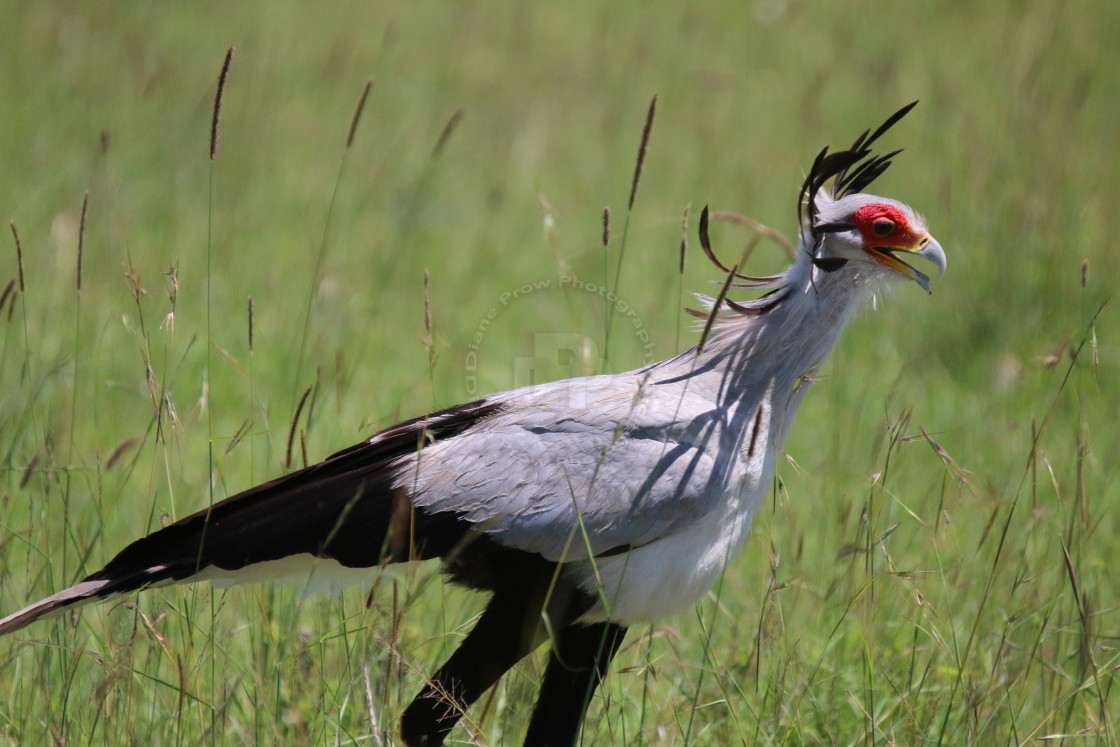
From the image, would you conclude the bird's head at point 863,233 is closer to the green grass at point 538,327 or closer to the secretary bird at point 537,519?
the secretary bird at point 537,519

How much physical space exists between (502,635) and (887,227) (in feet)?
5.00

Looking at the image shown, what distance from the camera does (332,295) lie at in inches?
222

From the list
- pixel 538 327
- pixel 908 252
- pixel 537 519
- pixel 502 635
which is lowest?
pixel 502 635

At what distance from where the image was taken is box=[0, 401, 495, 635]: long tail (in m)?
2.69

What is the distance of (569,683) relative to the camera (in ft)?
9.45

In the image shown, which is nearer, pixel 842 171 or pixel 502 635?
pixel 502 635

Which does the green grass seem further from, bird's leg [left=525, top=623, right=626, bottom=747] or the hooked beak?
the hooked beak

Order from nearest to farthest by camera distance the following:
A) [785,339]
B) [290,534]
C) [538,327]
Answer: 1. [290,534]
2. [785,339]
3. [538,327]

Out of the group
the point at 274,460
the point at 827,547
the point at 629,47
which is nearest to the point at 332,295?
the point at 274,460

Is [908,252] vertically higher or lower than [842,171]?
lower

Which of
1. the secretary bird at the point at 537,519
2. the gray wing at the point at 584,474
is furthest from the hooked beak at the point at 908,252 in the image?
the gray wing at the point at 584,474

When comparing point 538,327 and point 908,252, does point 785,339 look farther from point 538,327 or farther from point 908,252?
point 538,327

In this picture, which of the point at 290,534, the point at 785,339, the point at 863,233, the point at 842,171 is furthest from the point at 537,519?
the point at 842,171

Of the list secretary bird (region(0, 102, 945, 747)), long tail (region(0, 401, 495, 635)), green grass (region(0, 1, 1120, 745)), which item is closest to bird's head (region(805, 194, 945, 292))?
secretary bird (region(0, 102, 945, 747))
